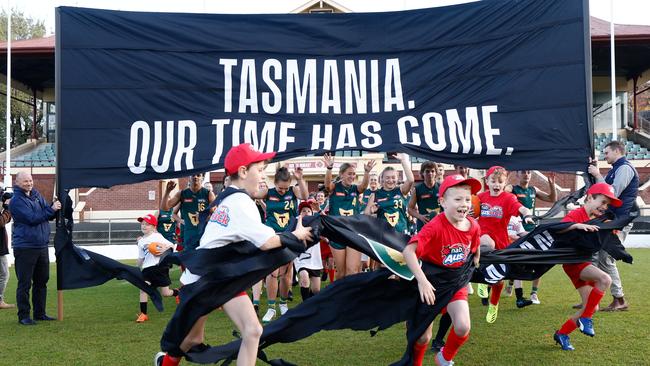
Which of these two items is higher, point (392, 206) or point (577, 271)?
point (392, 206)

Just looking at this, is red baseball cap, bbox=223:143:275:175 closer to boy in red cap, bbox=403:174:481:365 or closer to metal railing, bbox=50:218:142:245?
boy in red cap, bbox=403:174:481:365

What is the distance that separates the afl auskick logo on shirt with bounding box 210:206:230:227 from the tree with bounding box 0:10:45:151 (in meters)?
48.1

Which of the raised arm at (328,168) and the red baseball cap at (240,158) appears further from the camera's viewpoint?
the raised arm at (328,168)

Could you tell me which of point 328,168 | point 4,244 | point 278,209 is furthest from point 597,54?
point 4,244

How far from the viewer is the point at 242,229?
4.76m

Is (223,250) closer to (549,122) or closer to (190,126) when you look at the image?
(190,126)

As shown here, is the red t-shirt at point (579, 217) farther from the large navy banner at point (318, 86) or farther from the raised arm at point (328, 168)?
the raised arm at point (328, 168)

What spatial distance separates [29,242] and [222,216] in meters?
5.27

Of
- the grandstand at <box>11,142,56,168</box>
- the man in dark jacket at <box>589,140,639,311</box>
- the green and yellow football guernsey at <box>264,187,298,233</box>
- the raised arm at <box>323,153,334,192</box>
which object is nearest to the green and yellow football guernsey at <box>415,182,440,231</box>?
the raised arm at <box>323,153,334,192</box>

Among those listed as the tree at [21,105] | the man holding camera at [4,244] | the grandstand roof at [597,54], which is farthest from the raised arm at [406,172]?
the tree at [21,105]

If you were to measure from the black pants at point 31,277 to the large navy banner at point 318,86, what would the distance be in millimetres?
1153

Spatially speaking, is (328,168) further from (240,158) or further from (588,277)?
(240,158)

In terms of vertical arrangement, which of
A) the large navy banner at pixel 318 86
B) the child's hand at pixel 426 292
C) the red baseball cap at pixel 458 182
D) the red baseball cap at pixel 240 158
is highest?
the large navy banner at pixel 318 86

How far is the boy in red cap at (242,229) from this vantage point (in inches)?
187
